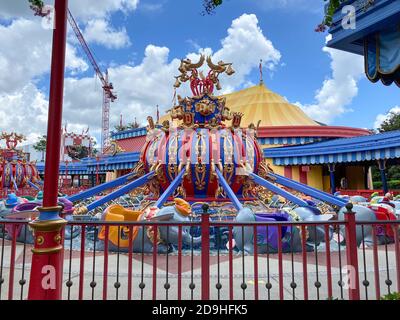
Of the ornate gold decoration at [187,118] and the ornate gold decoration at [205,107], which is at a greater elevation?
the ornate gold decoration at [205,107]

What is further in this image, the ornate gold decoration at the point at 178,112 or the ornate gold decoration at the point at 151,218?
the ornate gold decoration at the point at 178,112

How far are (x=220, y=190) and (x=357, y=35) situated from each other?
597cm

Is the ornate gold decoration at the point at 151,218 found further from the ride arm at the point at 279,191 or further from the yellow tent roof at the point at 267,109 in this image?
the yellow tent roof at the point at 267,109

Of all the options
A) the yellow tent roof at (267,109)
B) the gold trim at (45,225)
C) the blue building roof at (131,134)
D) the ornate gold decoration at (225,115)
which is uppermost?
the yellow tent roof at (267,109)

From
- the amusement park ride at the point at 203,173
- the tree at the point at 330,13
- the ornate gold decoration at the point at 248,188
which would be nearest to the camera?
the tree at the point at 330,13

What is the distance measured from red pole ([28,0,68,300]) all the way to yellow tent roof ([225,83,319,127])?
2800 cm

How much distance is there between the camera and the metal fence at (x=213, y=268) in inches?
139

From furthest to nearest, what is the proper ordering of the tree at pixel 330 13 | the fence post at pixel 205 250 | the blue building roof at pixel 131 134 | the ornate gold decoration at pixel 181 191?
the blue building roof at pixel 131 134, the ornate gold decoration at pixel 181 191, the tree at pixel 330 13, the fence post at pixel 205 250

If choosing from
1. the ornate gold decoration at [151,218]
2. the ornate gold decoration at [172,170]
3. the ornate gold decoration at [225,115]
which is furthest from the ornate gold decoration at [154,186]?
the ornate gold decoration at [225,115]

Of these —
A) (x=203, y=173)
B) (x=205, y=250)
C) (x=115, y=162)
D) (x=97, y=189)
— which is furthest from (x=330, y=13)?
(x=115, y=162)

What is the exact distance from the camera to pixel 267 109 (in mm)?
34406

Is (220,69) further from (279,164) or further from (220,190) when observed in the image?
(279,164)

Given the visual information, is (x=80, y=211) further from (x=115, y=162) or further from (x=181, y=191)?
(x=115, y=162)
